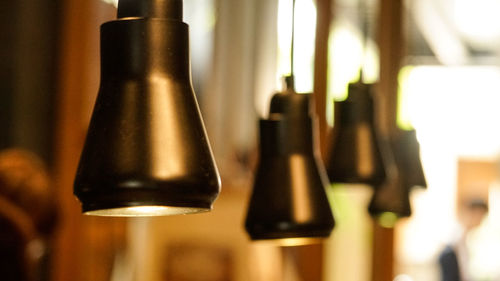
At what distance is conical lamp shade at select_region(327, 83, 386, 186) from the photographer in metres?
2.16

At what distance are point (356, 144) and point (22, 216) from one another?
825mm

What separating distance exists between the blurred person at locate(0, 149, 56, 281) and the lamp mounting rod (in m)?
0.90

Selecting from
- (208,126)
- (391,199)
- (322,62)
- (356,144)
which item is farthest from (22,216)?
(208,126)

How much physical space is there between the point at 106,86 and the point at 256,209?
60 cm

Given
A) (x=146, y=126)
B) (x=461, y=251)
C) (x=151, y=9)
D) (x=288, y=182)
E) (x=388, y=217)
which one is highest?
(x=151, y=9)

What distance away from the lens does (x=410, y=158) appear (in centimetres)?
275

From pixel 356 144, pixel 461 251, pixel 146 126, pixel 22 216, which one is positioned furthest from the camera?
pixel 461 251

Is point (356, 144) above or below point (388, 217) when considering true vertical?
above

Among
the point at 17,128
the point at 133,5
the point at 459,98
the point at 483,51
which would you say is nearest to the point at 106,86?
the point at 133,5

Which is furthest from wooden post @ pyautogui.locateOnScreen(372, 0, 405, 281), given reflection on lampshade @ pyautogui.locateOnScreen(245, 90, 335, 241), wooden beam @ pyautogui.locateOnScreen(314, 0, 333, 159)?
reflection on lampshade @ pyautogui.locateOnScreen(245, 90, 335, 241)

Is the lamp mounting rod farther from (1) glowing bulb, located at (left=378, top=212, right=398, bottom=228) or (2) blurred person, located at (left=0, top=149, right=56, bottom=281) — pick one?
(1) glowing bulb, located at (left=378, top=212, right=398, bottom=228)

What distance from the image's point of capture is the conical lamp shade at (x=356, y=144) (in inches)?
85.2

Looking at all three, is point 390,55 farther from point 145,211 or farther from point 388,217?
point 145,211

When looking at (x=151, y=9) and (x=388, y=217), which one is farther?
(x=388, y=217)
